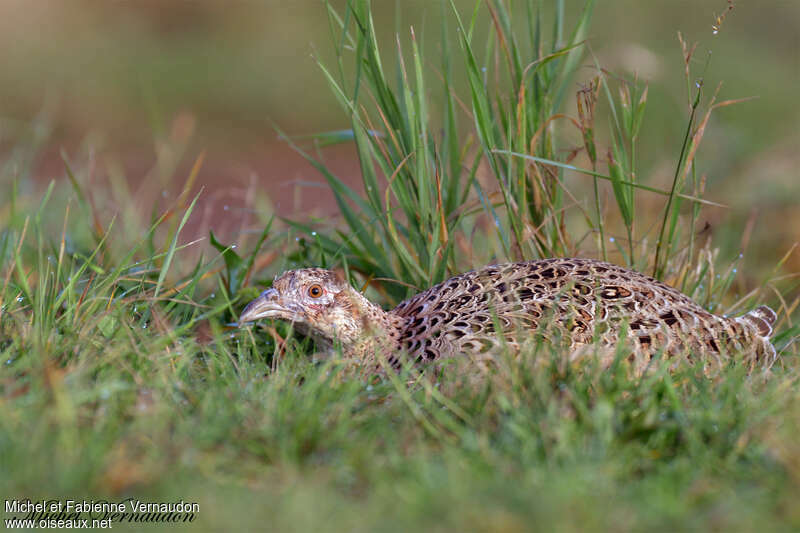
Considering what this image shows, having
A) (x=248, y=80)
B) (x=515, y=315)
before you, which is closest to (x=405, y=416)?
(x=515, y=315)

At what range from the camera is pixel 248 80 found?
13.0 m

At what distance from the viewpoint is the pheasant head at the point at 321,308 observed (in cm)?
409

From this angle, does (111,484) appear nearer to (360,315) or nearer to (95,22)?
(360,315)

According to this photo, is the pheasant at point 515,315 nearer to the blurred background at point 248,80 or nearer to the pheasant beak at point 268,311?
the pheasant beak at point 268,311

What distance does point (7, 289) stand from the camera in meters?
4.24

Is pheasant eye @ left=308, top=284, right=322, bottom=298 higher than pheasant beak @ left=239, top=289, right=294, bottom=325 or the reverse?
higher

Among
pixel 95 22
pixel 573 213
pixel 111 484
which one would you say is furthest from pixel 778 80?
pixel 111 484

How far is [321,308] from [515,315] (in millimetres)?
871

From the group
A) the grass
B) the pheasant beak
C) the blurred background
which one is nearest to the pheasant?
the pheasant beak

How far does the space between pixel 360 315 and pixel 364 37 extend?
1.32 meters

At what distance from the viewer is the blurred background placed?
1059 centimetres

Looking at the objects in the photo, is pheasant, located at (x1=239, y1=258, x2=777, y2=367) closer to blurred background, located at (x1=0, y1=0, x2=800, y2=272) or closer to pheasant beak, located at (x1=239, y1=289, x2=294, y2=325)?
pheasant beak, located at (x1=239, y1=289, x2=294, y2=325)

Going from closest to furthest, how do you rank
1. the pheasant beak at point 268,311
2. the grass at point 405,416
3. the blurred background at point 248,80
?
the grass at point 405,416 < the pheasant beak at point 268,311 < the blurred background at point 248,80

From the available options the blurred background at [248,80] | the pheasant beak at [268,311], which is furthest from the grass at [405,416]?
the blurred background at [248,80]
